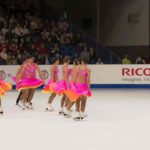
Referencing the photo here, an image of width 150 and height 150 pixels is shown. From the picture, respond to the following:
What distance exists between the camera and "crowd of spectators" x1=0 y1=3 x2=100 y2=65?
2052 centimetres

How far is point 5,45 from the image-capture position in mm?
20625

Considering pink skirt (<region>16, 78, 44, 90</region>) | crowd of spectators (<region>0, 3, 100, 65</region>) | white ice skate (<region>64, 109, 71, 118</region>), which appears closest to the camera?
white ice skate (<region>64, 109, 71, 118</region>)

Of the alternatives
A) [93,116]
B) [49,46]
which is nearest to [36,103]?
[93,116]

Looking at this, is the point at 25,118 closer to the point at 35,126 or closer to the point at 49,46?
the point at 35,126

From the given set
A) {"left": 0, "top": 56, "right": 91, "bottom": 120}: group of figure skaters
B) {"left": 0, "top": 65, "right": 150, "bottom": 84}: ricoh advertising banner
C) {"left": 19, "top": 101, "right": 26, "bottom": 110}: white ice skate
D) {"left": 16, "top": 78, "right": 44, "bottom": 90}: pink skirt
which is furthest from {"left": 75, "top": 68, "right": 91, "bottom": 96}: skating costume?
{"left": 0, "top": 65, "right": 150, "bottom": 84}: ricoh advertising banner

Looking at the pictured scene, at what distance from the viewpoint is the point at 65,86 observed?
37.3 feet

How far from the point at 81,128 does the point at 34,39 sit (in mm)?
12794

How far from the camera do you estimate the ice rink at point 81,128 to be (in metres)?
7.80

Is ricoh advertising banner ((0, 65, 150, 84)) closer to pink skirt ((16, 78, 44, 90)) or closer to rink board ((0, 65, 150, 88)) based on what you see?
rink board ((0, 65, 150, 88))

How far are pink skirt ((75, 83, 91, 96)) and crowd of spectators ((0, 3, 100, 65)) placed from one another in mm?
9789

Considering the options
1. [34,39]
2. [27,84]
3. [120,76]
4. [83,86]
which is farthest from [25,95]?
[34,39]

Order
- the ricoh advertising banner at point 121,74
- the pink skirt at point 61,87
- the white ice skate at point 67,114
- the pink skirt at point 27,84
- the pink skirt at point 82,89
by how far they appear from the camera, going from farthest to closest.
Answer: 1. the ricoh advertising banner at point 121,74
2. the pink skirt at point 27,84
3. the pink skirt at point 61,87
4. the white ice skate at point 67,114
5. the pink skirt at point 82,89

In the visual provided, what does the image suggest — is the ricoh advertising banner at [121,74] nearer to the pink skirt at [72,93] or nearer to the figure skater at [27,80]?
the figure skater at [27,80]

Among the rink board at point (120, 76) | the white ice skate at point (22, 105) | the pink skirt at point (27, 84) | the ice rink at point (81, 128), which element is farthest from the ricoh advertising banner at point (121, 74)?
the pink skirt at point (27, 84)
